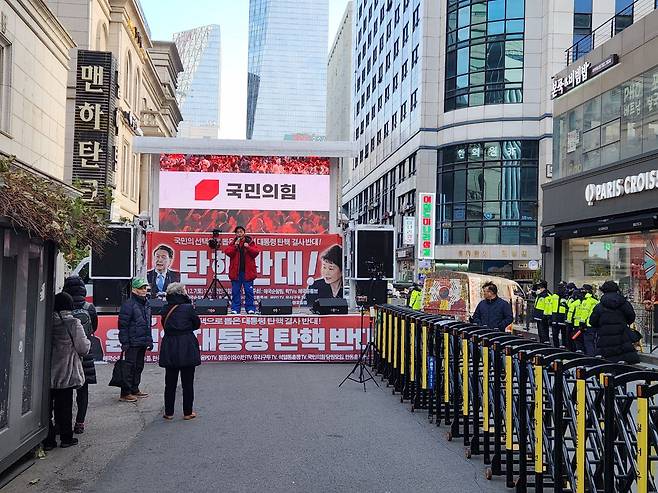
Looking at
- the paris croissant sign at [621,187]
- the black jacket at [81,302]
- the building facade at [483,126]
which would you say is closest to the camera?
the black jacket at [81,302]

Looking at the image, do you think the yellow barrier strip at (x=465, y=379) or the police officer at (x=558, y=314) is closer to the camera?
the yellow barrier strip at (x=465, y=379)

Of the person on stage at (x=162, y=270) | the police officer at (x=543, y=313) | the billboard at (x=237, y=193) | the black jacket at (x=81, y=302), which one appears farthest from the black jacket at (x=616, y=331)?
the person on stage at (x=162, y=270)

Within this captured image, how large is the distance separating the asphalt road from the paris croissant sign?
1311 cm

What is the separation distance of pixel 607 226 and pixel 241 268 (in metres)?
12.7

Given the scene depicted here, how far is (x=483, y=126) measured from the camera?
49.2 metres

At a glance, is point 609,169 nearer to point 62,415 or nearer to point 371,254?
point 371,254

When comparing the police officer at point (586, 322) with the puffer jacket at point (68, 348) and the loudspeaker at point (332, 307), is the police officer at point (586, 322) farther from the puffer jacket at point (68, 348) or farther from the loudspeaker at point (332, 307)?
the puffer jacket at point (68, 348)

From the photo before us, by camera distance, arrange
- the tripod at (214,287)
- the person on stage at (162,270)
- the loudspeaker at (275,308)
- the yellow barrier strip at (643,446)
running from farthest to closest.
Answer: the person on stage at (162,270) < the tripod at (214,287) < the loudspeaker at (275,308) < the yellow barrier strip at (643,446)

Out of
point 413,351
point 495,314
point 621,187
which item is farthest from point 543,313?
point 413,351

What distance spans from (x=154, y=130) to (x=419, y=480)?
44.8 m

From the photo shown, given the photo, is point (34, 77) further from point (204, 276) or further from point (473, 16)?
point (473, 16)

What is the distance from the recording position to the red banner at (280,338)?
14.0 m

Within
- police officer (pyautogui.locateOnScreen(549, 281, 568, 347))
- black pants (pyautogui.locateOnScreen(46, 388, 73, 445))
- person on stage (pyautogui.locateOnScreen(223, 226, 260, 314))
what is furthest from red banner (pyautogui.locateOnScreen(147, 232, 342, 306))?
black pants (pyautogui.locateOnScreen(46, 388, 73, 445))

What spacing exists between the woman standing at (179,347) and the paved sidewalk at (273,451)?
32 centimetres
